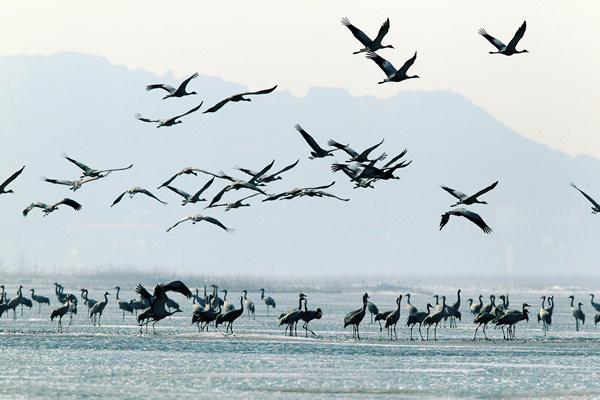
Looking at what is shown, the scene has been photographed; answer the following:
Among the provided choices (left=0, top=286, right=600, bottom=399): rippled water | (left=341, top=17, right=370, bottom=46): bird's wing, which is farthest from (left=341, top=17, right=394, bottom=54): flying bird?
(left=0, top=286, right=600, bottom=399): rippled water

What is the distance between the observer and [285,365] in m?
26.3

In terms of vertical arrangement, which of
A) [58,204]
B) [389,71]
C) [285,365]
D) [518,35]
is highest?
[518,35]

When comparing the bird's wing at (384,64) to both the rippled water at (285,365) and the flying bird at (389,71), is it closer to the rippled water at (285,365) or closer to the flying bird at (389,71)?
the flying bird at (389,71)

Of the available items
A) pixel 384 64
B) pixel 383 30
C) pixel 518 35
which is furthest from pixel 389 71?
pixel 518 35

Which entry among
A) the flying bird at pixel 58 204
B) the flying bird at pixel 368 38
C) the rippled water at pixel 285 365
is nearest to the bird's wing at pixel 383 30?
the flying bird at pixel 368 38

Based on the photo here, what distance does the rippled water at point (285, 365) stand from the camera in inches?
853

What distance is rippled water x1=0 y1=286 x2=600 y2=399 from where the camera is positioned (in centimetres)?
2167

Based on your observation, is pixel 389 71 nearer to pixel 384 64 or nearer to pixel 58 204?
pixel 384 64

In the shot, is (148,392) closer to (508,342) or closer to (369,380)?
(369,380)

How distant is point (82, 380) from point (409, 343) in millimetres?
14922

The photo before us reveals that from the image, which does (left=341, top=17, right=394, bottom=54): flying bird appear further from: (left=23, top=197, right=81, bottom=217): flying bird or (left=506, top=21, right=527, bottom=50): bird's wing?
(left=23, top=197, right=81, bottom=217): flying bird

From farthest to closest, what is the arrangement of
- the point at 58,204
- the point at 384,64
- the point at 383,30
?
1. the point at 58,204
2. the point at 384,64
3. the point at 383,30

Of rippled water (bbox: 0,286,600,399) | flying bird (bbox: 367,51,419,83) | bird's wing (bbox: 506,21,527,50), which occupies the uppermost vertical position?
bird's wing (bbox: 506,21,527,50)

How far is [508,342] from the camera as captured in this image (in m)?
35.0
